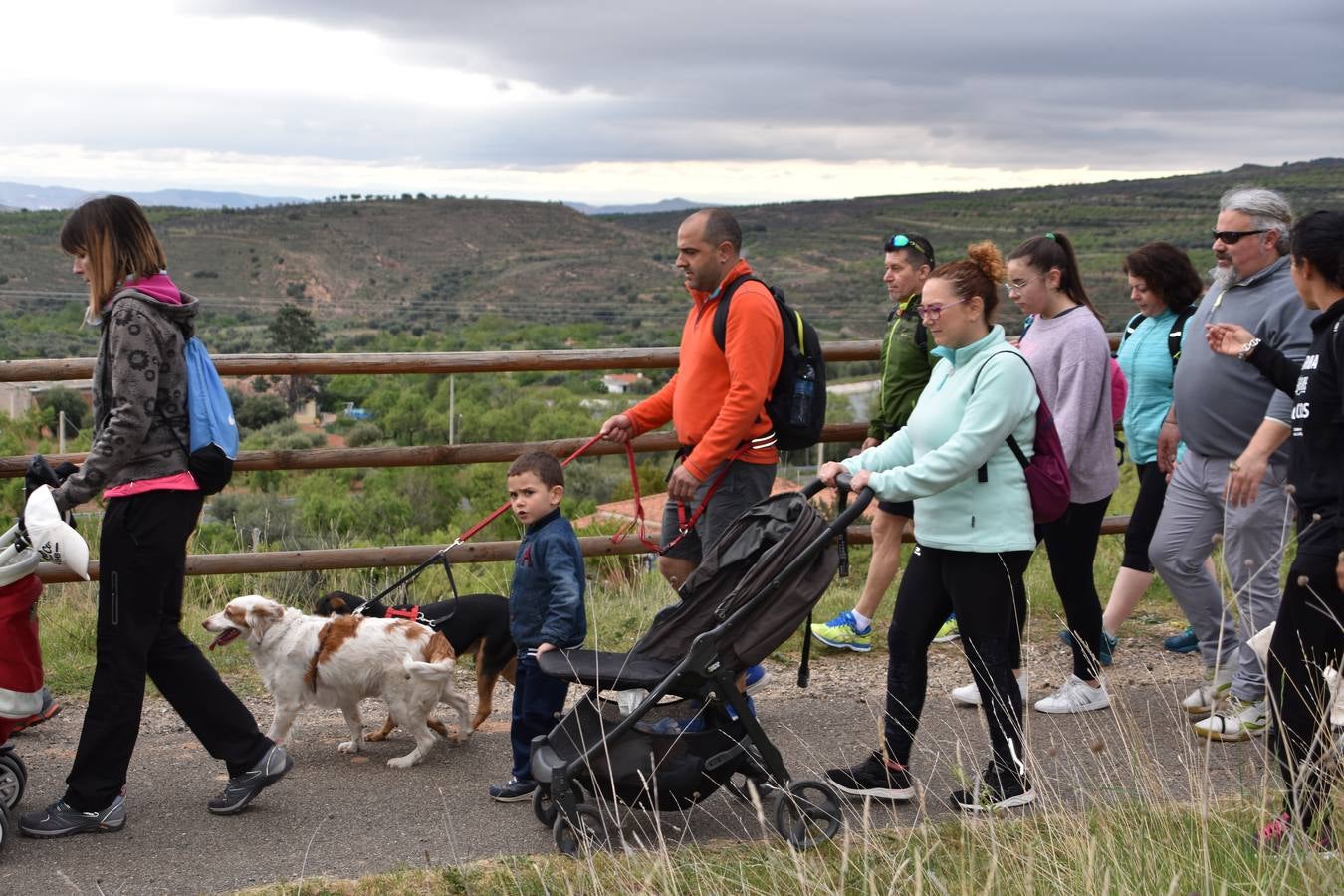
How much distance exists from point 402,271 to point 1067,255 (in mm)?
61728

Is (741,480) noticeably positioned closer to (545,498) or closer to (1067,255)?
(545,498)

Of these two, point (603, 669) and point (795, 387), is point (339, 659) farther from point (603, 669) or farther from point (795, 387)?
point (795, 387)

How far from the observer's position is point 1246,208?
5020 millimetres

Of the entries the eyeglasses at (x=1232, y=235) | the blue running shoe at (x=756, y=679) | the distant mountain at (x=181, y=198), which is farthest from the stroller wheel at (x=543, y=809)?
the distant mountain at (x=181, y=198)

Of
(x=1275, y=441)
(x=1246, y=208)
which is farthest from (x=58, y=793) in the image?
(x=1246, y=208)

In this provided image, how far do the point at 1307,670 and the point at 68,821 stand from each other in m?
3.97

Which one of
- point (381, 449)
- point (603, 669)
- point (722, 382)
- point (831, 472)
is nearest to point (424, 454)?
point (381, 449)

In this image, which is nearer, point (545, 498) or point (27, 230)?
point (545, 498)

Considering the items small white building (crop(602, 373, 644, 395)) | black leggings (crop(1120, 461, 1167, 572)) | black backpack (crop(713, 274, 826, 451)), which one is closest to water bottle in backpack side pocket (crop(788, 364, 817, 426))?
black backpack (crop(713, 274, 826, 451))

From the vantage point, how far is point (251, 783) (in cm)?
457

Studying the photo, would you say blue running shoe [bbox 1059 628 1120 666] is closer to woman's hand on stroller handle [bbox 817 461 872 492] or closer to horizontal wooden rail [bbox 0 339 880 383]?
horizontal wooden rail [bbox 0 339 880 383]

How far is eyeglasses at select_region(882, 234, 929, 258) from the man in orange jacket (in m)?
1.15

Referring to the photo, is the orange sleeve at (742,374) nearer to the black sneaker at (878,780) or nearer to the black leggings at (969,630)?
the black leggings at (969,630)

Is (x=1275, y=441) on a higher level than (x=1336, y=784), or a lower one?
higher
